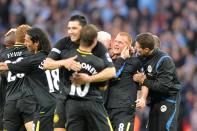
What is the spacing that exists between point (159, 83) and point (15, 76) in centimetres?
233

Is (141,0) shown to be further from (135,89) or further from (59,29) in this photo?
(135,89)

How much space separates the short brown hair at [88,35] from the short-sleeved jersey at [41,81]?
1771 millimetres

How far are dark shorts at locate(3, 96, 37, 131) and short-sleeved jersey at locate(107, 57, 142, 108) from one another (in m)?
1.25

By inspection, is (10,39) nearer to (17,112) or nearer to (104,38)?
(17,112)

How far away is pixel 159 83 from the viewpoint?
42.3ft

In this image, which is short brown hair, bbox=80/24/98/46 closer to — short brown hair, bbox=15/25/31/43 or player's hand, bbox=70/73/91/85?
player's hand, bbox=70/73/91/85

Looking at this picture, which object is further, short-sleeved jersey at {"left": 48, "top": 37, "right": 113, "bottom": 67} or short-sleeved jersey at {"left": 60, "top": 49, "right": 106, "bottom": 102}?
short-sleeved jersey at {"left": 48, "top": 37, "right": 113, "bottom": 67}

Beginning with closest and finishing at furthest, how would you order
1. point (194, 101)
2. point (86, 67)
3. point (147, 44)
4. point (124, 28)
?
point (86, 67) → point (147, 44) → point (194, 101) → point (124, 28)

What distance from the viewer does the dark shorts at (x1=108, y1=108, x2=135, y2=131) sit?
496 inches

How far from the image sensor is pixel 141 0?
23.9 m

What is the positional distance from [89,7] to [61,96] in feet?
39.6

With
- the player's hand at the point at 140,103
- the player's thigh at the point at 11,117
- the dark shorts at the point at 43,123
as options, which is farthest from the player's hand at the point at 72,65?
the player's thigh at the point at 11,117

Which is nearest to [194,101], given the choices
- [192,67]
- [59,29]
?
[192,67]

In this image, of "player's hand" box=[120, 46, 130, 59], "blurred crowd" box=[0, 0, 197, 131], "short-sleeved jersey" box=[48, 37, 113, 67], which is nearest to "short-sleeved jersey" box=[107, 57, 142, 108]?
"player's hand" box=[120, 46, 130, 59]
